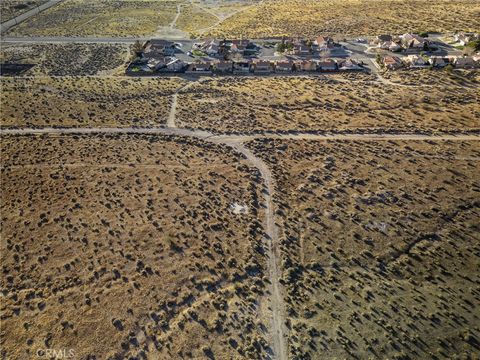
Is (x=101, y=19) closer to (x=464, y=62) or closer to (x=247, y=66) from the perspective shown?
(x=247, y=66)

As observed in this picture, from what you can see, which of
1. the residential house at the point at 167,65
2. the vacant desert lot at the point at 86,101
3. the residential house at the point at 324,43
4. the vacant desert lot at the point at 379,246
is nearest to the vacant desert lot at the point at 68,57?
the vacant desert lot at the point at 86,101

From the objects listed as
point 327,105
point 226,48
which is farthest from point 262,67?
point 327,105

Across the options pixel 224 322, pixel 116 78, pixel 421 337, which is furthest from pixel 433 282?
pixel 116 78

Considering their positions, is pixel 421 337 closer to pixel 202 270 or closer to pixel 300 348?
pixel 300 348

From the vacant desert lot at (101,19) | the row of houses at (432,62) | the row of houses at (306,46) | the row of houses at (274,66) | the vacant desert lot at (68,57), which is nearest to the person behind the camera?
the row of houses at (432,62)

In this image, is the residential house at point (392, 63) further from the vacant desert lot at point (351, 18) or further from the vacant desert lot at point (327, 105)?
the vacant desert lot at point (351, 18)

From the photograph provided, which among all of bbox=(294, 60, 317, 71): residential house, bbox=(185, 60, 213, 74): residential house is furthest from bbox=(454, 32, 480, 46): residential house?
bbox=(185, 60, 213, 74): residential house

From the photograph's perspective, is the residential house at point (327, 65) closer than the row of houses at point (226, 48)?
Yes
